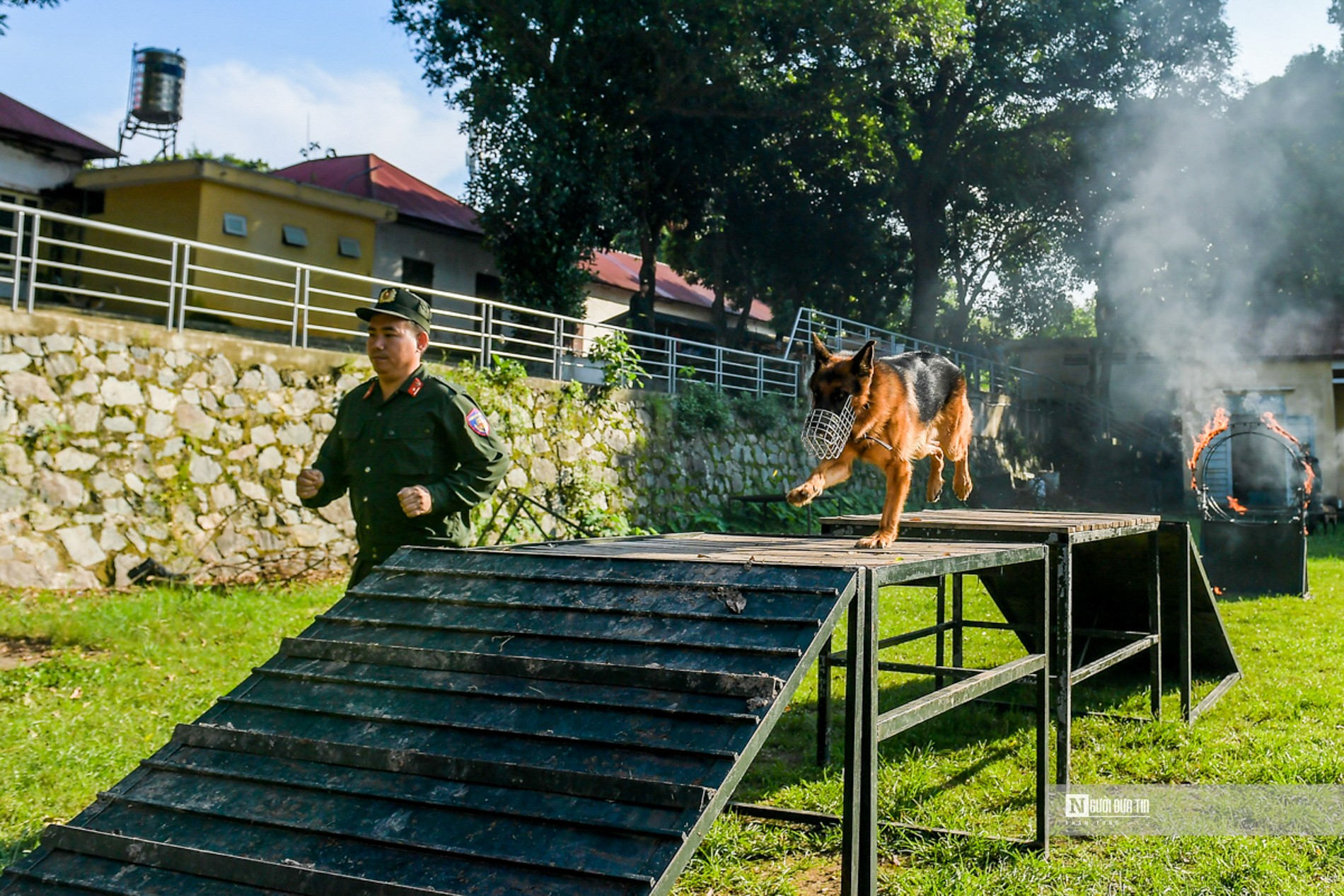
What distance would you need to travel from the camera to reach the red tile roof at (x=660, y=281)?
101ft

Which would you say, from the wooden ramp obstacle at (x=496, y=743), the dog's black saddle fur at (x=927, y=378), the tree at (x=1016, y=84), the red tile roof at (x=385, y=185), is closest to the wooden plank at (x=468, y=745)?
the wooden ramp obstacle at (x=496, y=743)

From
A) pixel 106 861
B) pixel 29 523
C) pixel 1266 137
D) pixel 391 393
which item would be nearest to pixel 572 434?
pixel 29 523

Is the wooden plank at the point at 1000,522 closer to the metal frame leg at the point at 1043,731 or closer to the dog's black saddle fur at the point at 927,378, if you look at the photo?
the metal frame leg at the point at 1043,731

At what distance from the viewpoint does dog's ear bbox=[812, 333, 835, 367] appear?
4232 millimetres

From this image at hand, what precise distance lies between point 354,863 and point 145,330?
28.6ft

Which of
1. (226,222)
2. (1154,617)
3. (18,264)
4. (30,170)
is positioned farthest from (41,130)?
(1154,617)

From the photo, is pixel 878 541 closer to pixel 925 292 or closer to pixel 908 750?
pixel 908 750

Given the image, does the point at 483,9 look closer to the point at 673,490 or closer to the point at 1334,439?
the point at 673,490

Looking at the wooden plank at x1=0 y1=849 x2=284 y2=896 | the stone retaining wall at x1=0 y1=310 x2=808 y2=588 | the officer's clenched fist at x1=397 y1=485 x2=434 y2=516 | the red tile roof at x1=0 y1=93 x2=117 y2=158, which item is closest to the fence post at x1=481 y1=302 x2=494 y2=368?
the stone retaining wall at x1=0 y1=310 x2=808 y2=588

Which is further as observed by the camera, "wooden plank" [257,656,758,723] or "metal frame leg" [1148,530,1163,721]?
"metal frame leg" [1148,530,1163,721]

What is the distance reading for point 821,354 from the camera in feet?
14.0

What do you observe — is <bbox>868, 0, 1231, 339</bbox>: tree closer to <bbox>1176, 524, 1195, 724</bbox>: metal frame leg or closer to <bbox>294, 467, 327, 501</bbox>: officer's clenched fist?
<bbox>1176, 524, 1195, 724</bbox>: metal frame leg

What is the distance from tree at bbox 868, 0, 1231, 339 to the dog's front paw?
24.7m

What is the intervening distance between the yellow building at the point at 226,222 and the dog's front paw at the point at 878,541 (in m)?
15.3
